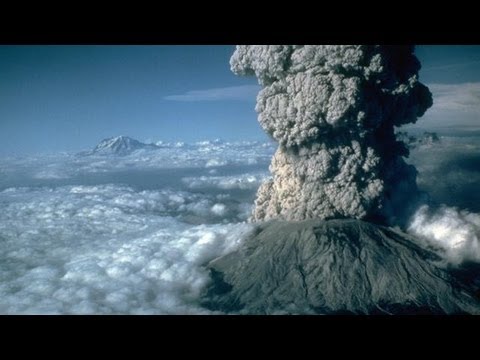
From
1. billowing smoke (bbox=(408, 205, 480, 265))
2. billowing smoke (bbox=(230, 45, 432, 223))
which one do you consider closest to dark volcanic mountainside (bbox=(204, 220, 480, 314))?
billowing smoke (bbox=(408, 205, 480, 265))

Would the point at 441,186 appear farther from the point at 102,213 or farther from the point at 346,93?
the point at 102,213

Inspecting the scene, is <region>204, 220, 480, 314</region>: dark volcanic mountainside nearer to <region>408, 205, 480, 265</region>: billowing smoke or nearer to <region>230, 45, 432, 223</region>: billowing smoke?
<region>408, 205, 480, 265</region>: billowing smoke

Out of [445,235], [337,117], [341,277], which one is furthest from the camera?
[445,235]

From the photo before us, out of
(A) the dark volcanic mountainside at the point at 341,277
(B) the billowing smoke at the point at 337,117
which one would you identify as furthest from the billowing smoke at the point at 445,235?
(B) the billowing smoke at the point at 337,117

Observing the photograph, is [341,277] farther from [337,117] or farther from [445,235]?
[337,117]

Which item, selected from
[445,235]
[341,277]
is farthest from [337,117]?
[445,235]

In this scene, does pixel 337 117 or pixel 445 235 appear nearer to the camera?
pixel 337 117

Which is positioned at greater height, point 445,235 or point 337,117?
point 337,117

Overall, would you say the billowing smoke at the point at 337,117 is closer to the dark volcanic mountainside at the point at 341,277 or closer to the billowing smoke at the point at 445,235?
the dark volcanic mountainside at the point at 341,277
